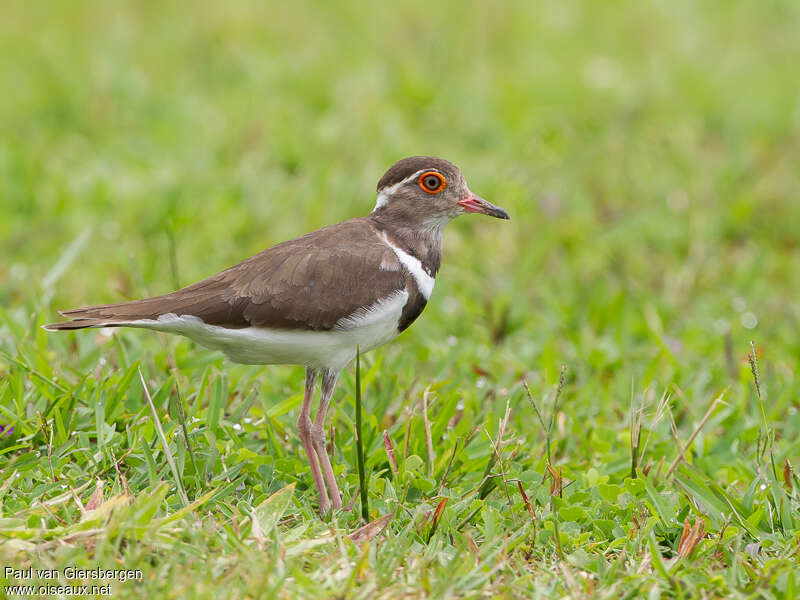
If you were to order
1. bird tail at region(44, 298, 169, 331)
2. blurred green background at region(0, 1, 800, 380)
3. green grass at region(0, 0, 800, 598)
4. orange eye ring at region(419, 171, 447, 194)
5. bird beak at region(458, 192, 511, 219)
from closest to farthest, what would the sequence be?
green grass at region(0, 0, 800, 598) < bird tail at region(44, 298, 169, 331) < orange eye ring at region(419, 171, 447, 194) < bird beak at region(458, 192, 511, 219) < blurred green background at region(0, 1, 800, 380)

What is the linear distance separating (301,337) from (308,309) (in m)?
0.13

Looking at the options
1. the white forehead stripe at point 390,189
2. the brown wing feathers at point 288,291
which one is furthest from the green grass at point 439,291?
the white forehead stripe at point 390,189

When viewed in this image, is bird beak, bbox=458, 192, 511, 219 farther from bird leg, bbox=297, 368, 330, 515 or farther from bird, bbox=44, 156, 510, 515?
bird leg, bbox=297, 368, 330, 515

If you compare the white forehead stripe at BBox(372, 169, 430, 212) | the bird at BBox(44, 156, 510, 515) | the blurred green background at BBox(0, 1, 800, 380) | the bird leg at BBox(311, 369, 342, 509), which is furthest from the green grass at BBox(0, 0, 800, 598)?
the white forehead stripe at BBox(372, 169, 430, 212)

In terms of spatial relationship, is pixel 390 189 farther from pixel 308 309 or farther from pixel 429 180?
pixel 308 309

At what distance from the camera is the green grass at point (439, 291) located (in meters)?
4.15

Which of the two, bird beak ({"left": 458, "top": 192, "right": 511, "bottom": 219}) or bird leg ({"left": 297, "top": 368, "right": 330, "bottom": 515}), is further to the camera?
bird beak ({"left": 458, "top": 192, "right": 511, "bottom": 219})

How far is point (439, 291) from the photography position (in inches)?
293

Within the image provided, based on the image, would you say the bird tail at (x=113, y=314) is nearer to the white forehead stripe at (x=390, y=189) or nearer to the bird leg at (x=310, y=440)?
the bird leg at (x=310, y=440)

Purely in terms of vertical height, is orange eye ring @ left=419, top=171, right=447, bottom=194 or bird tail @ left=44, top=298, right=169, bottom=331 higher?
orange eye ring @ left=419, top=171, right=447, bottom=194

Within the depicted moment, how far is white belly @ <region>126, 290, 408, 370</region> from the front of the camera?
178 inches

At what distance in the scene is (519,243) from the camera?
8.13 m

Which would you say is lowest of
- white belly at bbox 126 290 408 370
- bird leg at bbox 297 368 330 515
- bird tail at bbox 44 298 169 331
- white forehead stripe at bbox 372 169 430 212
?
bird leg at bbox 297 368 330 515

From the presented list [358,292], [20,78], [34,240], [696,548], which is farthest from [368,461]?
[20,78]
